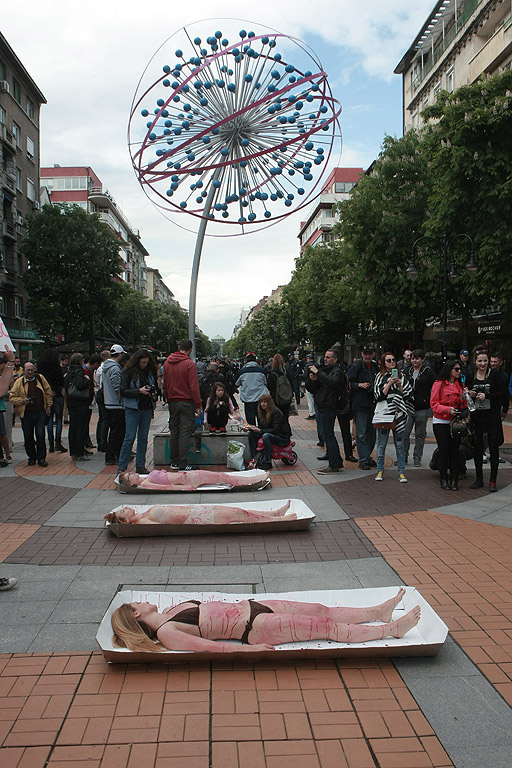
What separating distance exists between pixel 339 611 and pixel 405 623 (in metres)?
0.41

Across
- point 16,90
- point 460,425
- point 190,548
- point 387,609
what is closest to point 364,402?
point 460,425

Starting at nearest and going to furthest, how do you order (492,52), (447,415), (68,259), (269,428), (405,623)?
1. (405,623)
2. (447,415)
3. (269,428)
4. (492,52)
5. (68,259)

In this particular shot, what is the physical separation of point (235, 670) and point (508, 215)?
18.7 metres

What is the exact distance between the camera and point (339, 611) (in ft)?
12.8

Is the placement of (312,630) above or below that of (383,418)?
below

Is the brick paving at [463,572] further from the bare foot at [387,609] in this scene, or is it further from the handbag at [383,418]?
the handbag at [383,418]

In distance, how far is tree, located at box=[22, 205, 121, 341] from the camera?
41.5 m

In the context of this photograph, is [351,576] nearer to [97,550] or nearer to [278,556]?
[278,556]

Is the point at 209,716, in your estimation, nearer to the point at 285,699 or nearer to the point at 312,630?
the point at 285,699

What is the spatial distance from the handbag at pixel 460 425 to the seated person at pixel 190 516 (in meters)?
3.14

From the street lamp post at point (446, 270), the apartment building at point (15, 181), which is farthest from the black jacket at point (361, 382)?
the apartment building at point (15, 181)

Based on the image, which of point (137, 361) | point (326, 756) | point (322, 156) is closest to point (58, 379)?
point (137, 361)

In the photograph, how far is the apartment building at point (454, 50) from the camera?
92.8ft

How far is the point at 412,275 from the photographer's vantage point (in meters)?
20.0
